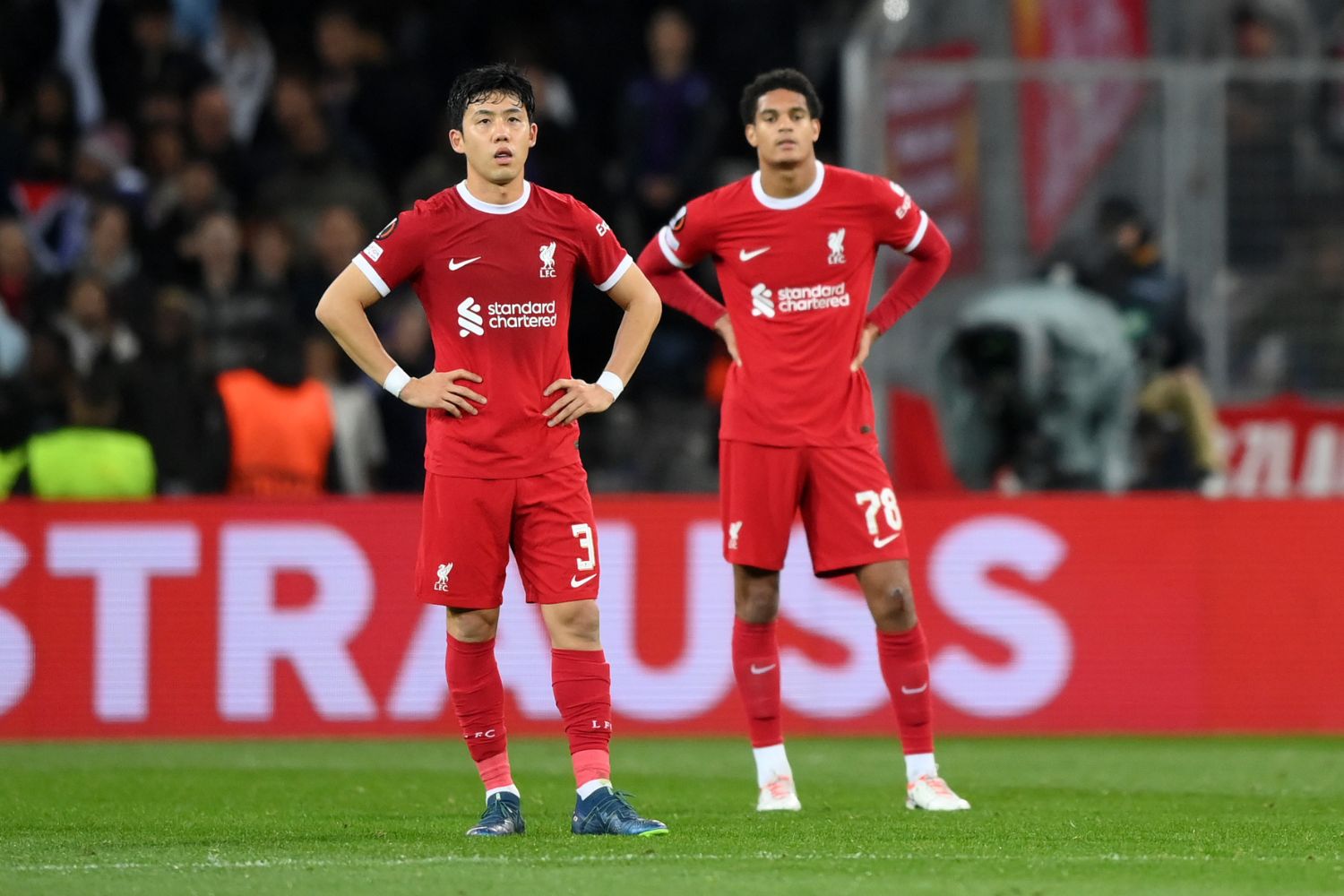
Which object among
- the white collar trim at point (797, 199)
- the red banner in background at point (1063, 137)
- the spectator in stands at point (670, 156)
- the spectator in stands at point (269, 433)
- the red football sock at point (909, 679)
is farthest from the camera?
the spectator in stands at point (670, 156)

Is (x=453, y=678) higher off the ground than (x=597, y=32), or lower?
lower

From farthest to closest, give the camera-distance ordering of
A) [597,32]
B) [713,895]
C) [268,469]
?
[597,32], [268,469], [713,895]

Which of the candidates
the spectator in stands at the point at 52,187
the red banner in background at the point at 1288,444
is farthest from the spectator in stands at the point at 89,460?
the red banner in background at the point at 1288,444

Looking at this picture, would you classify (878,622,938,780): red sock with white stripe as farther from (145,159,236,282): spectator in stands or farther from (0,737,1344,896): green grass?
(145,159,236,282): spectator in stands

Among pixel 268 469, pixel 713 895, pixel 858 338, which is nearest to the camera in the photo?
pixel 713 895

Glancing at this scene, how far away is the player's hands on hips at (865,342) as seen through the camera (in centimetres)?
799

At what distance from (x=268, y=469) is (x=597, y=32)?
184 inches

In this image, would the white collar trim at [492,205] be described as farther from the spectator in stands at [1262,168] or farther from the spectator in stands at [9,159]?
the spectator in stands at [9,159]

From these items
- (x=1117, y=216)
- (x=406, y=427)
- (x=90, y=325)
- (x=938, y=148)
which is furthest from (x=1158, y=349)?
(x=90, y=325)

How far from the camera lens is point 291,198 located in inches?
570

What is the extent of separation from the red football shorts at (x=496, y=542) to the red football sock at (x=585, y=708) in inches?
8.3

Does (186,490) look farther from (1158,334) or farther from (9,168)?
(1158,334)

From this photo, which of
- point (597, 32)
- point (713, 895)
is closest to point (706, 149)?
point (597, 32)

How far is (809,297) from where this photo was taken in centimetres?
797
